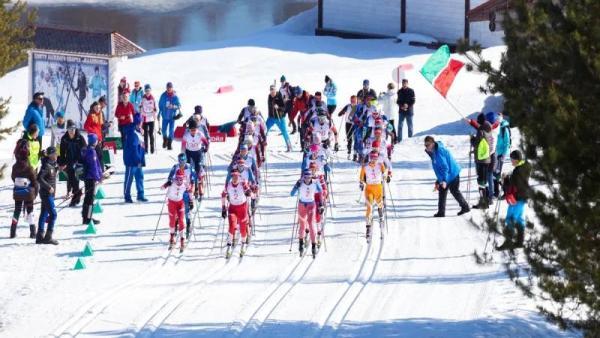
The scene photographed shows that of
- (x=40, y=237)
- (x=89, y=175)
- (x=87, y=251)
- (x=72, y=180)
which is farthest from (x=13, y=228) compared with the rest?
(x=72, y=180)

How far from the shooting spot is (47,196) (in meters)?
20.8

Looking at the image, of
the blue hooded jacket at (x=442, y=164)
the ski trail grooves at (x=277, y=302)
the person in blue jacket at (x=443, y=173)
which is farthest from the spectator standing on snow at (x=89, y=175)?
the blue hooded jacket at (x=442, y=164)

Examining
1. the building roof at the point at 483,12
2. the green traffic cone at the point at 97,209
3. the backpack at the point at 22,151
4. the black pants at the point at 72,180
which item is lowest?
the green traffic cone at the point at 97,209

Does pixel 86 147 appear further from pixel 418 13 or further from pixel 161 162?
pixel 418 13

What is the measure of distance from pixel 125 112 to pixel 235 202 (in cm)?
679

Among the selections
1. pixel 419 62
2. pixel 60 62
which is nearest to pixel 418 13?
pixel 419 62

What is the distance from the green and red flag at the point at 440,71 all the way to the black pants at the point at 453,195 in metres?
2.91

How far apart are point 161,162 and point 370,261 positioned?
31.7 feet

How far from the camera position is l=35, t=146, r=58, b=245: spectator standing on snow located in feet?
68.2

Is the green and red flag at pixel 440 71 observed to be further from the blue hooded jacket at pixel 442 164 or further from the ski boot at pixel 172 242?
the ski boot at pixel 172 242

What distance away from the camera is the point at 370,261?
19750 millimetres

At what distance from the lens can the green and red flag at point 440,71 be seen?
24797 mm

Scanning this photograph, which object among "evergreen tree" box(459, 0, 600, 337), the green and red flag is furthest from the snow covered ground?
"evergreen tree" box(459, 0, 600, 337)

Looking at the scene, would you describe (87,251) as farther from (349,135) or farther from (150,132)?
(349,135)
